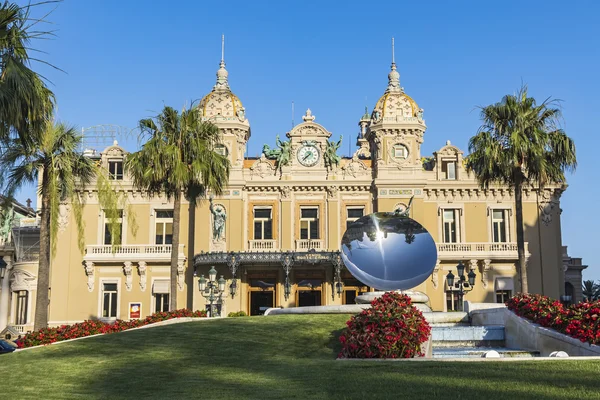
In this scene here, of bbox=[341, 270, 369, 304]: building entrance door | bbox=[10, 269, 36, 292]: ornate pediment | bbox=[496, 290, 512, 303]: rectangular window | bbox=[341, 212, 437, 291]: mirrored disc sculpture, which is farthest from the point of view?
bbox=[10, 269, 36, 292]: ornate pediment

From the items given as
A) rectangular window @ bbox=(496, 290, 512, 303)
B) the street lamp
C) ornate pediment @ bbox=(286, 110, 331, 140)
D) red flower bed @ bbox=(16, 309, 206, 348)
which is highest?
ornate pediment @ bbox=(286, 110, 331, 140)

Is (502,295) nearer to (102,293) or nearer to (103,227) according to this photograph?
(102,293)

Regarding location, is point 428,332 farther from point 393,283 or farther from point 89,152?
point 89,152

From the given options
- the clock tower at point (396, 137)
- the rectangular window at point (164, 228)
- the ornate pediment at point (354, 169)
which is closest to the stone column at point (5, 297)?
the rectangular window at point (164, 228)

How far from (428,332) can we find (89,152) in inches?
1558

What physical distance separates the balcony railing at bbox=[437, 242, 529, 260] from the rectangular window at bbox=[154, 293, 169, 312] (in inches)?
703

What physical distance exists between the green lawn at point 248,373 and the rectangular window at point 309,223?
25.0 meters

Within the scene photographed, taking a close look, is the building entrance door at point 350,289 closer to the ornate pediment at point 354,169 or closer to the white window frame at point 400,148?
the ornate pediment at point 354,169

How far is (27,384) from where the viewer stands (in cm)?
1447

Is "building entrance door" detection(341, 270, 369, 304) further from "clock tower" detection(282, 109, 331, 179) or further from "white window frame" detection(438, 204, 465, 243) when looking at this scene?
"clock tower" detection(282, 109, 331, 179)

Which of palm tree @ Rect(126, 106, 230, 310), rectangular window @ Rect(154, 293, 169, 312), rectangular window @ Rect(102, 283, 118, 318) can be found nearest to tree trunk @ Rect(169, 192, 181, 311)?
palm tree @ Rect(126, 106, 230, 310)

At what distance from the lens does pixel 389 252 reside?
90.3ft

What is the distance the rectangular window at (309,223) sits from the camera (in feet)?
153

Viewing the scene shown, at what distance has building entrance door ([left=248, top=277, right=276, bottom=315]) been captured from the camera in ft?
150
